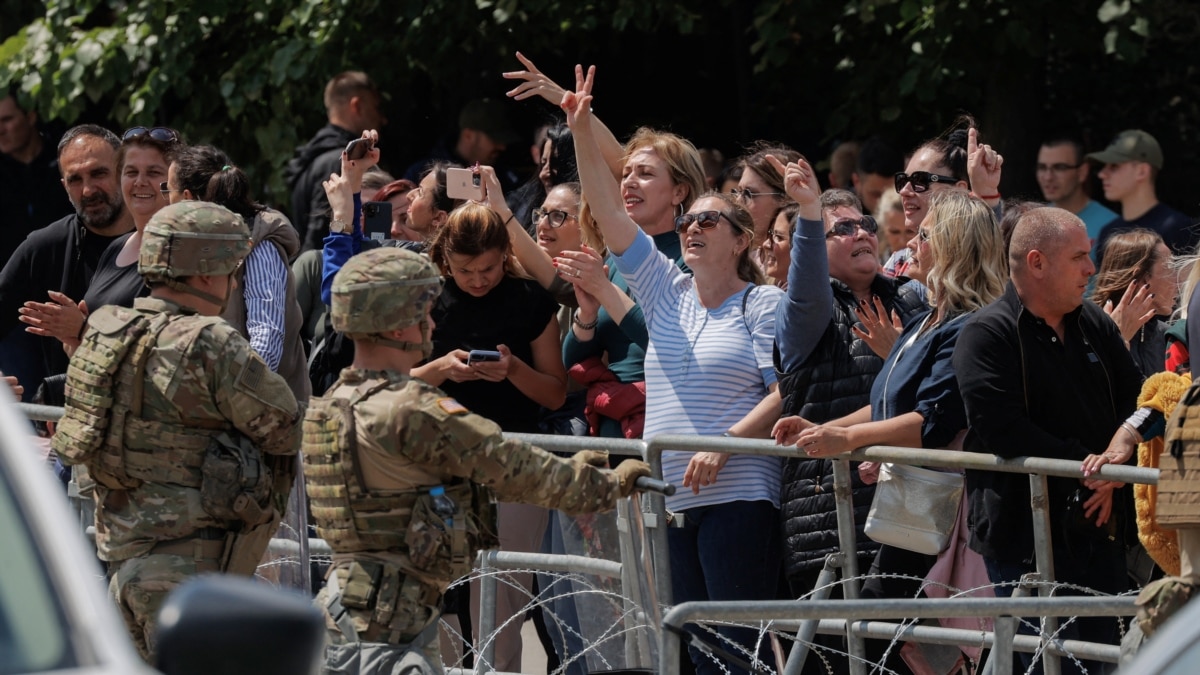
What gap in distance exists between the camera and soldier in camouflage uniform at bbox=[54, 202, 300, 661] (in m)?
5.29

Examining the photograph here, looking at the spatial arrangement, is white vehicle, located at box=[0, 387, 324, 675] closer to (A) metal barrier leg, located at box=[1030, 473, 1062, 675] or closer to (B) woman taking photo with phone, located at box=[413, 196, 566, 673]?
(A) metal barrier leg, located at box=[1030, 473, 1062, 675]

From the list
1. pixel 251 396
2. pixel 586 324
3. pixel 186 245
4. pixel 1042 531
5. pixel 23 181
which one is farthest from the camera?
pixel 23 181

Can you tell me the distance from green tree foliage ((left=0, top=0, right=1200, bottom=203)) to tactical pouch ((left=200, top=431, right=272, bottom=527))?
5.26 m

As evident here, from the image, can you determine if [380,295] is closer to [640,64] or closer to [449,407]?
[449,407]

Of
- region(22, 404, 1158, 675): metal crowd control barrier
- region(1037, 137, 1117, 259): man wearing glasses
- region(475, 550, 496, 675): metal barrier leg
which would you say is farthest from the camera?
region(1037, 137, 1117, 259): man wearing glasses

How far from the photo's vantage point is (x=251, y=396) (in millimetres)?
5293

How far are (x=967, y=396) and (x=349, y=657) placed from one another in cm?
220

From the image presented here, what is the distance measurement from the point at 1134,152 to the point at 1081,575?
3815 millimetres

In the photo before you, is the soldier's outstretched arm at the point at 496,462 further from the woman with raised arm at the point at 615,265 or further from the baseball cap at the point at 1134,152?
the baseball cap at the point at 1134,152

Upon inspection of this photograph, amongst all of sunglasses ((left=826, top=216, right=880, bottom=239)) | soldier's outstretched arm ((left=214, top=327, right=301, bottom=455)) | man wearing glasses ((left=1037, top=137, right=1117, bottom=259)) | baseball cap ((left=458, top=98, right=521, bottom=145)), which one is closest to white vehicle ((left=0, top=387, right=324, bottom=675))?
soldier's outstretched arm ((left=214, top=327, right=301, bottom=455))

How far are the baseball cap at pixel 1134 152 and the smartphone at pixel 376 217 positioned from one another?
3637 millimetres

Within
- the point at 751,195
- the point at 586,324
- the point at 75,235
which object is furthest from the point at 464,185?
the point at 75,235

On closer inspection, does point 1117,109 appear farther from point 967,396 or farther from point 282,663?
point 282,663

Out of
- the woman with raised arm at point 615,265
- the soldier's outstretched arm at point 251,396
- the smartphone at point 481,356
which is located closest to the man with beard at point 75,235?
the woman with raised arm at point 615,265
